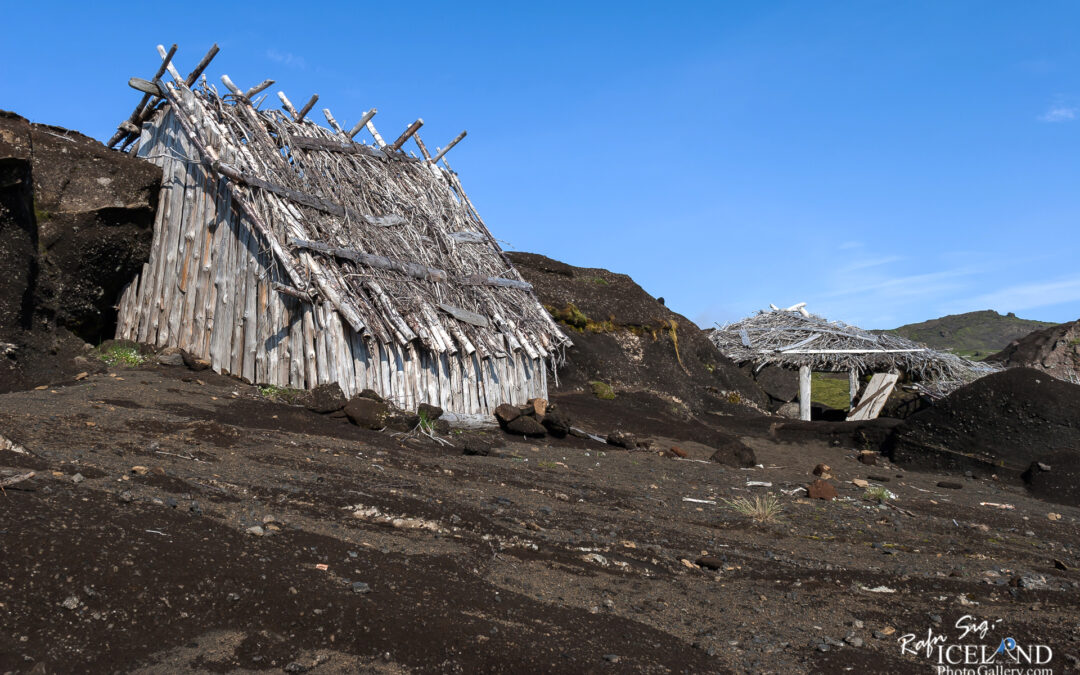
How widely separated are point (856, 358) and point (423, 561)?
63.3 feet

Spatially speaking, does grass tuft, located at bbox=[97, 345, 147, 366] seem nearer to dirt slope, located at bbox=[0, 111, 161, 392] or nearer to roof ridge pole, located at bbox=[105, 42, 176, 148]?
dirt slope, located at bbox=[0, 111, 161, 392]

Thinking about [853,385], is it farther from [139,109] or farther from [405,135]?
[139,109]

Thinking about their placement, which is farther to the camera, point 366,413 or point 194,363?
point 194,363

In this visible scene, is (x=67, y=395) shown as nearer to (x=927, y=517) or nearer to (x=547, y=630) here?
(x=547, y=630)

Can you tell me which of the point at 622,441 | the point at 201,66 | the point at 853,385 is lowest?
the point at 622,441

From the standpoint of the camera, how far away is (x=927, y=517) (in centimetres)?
885

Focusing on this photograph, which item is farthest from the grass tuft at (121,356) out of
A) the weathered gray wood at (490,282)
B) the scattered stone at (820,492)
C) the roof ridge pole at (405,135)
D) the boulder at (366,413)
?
the scattered stone at (820,492)

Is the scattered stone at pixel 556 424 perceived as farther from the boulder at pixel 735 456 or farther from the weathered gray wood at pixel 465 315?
the boulder at pixel 735 456

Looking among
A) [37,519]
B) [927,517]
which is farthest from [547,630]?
[927,517]

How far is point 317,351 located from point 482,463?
2.81 m

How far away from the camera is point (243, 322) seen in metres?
11.0

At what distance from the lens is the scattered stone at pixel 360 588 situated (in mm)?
A: 4316

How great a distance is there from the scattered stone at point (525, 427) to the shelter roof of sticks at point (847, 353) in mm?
11712

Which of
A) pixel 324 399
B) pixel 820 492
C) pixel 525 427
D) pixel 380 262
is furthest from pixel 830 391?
pixel 324 399
